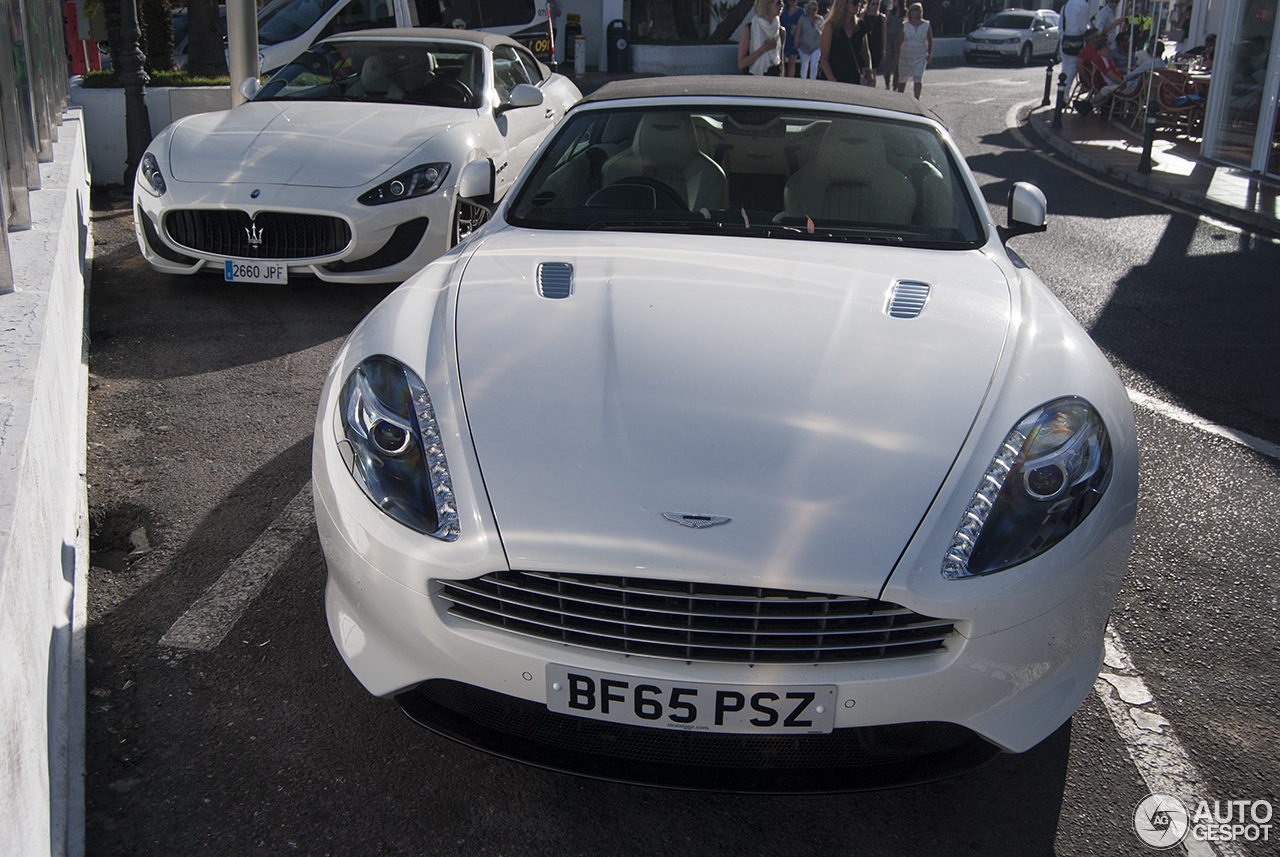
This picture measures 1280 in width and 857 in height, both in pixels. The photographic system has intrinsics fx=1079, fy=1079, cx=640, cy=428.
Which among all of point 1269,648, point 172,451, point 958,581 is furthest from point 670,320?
point 172,451

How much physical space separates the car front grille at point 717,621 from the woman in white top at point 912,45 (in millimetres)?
14842

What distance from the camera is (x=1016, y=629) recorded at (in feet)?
6.98

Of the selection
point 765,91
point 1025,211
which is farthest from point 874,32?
point 1025,211

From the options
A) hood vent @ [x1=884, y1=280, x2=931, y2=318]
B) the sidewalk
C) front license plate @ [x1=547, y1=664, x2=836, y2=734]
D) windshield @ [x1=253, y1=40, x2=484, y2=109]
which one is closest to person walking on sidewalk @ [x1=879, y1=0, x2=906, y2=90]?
the sidewalk

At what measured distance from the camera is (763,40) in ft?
41.2

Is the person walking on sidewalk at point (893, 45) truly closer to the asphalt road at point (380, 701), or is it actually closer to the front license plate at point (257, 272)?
the asphalt road at point (380, 701)

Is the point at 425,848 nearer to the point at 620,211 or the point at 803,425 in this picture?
the point at 803,425

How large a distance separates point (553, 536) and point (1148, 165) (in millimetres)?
11593

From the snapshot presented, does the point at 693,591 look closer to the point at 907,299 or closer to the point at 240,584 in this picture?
the point at 907,299

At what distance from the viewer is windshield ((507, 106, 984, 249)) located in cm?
347

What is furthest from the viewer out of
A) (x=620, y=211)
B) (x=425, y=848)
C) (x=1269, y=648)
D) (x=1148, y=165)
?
(x=1148, y=165)

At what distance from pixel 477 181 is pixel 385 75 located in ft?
12.0

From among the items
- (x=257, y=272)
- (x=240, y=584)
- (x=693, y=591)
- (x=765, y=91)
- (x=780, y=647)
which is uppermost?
(x=765, y=91)
